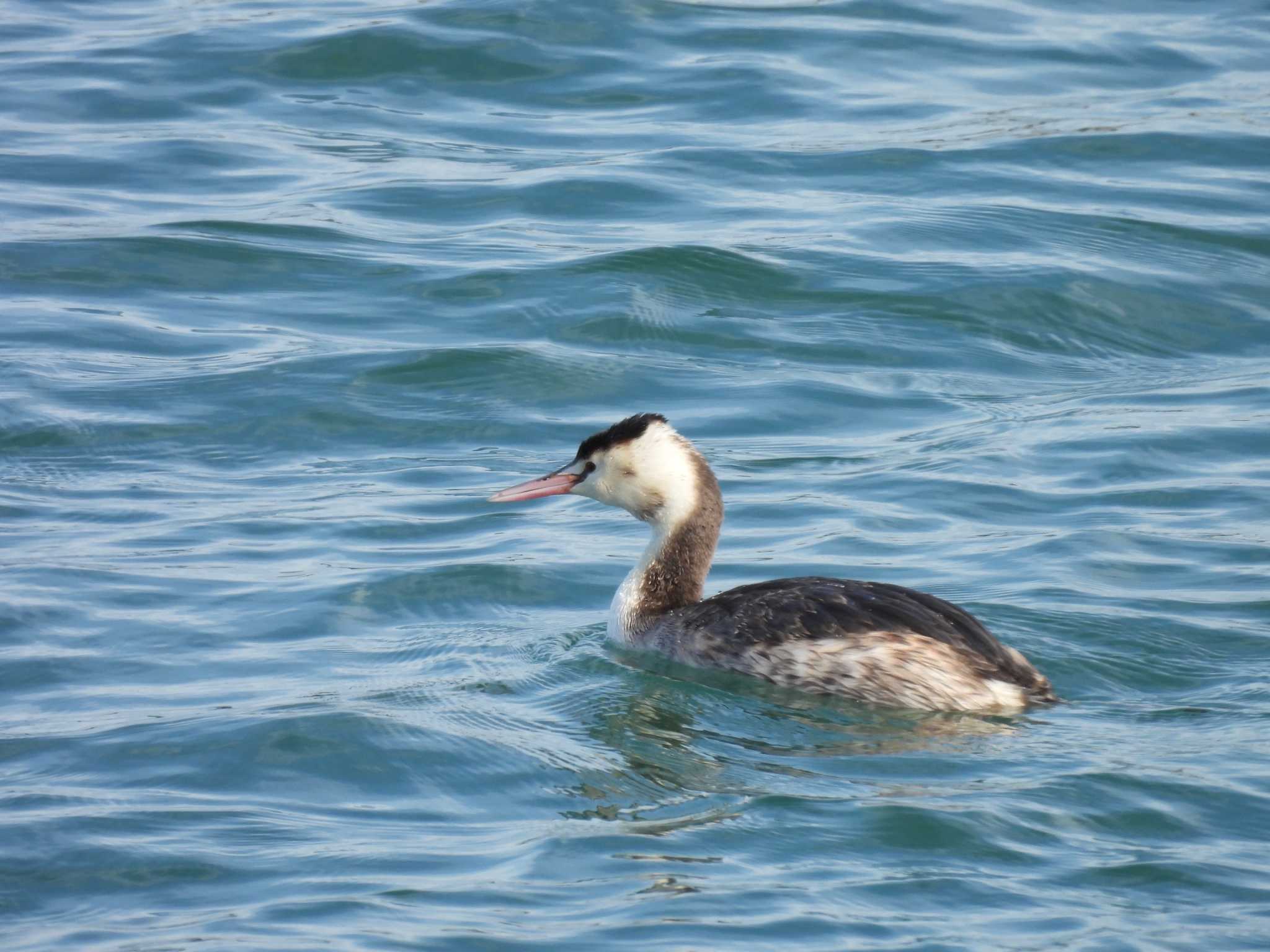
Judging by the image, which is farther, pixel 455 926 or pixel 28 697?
pixel 28 697

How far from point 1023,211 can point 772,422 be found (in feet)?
12.1

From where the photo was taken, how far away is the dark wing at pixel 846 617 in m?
6.94

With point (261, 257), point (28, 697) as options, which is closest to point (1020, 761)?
point (28, 697)

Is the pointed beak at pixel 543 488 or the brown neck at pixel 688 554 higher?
the pointed beak at pixel 543 488

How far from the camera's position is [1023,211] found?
1319 cm

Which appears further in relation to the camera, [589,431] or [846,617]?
[589,431]

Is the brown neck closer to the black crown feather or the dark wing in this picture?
the black crown feather

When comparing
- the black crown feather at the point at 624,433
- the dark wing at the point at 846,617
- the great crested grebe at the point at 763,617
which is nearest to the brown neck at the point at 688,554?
the great crested grebe at the point at 763,617

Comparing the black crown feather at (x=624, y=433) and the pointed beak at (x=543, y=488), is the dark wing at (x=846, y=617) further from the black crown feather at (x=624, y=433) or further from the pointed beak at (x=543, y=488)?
the pointed beak at (x=543, y=488)

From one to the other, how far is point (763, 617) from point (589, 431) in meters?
3.02

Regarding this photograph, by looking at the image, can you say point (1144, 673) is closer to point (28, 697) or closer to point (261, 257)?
point (28, 697)

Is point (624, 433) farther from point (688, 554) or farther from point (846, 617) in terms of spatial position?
point (846, 617)

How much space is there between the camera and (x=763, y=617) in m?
7.31

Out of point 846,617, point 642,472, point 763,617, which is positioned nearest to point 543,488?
point 642,472
